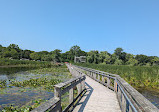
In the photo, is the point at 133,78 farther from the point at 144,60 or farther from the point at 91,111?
the point at 144,60

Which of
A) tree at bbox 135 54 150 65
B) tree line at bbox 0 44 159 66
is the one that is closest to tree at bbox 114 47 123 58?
tree line at bbox 0 44 159 66

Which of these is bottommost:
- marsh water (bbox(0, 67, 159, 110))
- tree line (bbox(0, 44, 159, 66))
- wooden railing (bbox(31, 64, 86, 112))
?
marsh water (bbox(0, 67, 159, 110))

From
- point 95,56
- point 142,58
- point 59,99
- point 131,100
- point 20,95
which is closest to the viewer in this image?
point 131,100

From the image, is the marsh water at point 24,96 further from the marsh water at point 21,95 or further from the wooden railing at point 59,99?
the wooden railing at point 59,99

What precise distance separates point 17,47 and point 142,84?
11985cm

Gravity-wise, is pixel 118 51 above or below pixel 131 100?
above

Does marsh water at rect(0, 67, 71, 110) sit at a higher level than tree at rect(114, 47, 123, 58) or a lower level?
lower

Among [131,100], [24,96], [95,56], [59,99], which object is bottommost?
[24,96]

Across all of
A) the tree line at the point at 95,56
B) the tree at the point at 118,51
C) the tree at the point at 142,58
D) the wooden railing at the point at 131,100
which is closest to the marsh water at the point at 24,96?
the wooden railing at the point at 131,100

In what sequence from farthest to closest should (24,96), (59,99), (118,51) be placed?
(118,51), (24,96), (59,99)

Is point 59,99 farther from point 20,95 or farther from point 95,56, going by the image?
point 95,56

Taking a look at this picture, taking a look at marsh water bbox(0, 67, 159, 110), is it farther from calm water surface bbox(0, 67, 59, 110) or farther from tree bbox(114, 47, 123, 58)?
tree bbox(114, 47, 123, 58)

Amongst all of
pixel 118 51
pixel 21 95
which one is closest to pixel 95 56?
pixel 118 51

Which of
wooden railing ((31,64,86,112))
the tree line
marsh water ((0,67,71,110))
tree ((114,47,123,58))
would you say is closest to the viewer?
wooden railing ((31,64,86,112))
